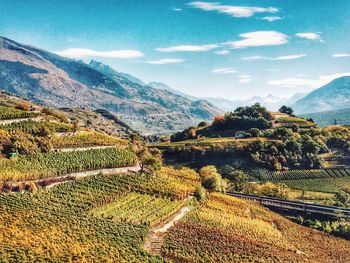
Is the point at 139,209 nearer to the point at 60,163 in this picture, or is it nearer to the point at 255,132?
the point at 60,163

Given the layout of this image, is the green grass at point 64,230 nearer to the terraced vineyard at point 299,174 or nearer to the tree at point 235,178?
the tree at point 235,178

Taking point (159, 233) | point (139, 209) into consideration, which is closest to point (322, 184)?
point (139, 209)

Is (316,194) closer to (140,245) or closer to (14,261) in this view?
(140,245)

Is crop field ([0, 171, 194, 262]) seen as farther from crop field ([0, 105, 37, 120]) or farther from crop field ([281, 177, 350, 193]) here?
crop field ([281, 177, 350, 193])

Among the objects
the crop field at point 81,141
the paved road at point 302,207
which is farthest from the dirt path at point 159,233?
the paved road at point 302,207

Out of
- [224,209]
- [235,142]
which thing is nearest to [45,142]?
[224,209]
